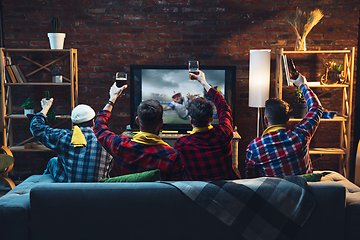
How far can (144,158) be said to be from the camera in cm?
187

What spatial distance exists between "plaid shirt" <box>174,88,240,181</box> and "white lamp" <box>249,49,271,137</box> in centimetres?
165

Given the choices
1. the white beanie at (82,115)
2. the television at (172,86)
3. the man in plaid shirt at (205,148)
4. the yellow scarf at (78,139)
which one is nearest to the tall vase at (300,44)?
the television at (172,86)

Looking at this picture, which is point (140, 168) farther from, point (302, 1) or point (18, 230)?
point (302, 1)

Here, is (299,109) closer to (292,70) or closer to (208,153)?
(292,70)

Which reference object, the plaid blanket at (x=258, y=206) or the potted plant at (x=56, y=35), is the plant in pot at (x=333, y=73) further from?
the potted plant at (x=56, y=35)

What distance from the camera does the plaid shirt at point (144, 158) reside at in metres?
1.87

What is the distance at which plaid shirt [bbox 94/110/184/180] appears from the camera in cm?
187

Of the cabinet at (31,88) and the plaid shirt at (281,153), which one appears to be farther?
the cabinet at (31,88)

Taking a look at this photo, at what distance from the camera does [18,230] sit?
1.69m

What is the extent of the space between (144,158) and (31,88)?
103 inches

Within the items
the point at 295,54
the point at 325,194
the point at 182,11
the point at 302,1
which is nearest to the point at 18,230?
the point at 325,194

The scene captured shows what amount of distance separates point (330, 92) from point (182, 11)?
1891 mm

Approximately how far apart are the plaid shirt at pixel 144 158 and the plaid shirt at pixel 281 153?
48 cm

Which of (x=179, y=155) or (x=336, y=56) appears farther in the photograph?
(x=336, y=56)
